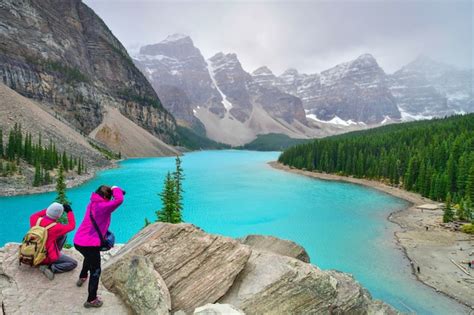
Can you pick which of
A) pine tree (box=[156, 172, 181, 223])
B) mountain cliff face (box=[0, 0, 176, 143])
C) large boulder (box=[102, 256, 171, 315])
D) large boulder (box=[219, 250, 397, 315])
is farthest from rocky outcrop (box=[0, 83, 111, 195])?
large boulder (box=[219, 250, 397, 315])

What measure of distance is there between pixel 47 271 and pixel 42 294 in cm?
70

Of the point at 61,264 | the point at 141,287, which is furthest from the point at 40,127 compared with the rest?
the point at 141,287

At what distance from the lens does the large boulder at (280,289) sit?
905 cm

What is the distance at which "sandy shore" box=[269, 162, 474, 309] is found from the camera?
75.3 feet

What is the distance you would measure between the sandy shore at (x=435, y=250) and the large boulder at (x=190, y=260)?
19.1 meters

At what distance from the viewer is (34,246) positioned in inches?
343

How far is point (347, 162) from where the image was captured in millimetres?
93500

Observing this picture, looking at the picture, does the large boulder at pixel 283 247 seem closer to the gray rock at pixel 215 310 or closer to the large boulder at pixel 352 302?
the large boulder at pixel 352 302

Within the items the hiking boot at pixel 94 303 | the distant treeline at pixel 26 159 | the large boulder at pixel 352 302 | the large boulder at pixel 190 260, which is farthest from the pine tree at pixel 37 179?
the large boulder at pixel 352 302

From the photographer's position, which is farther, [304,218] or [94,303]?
[304,218]

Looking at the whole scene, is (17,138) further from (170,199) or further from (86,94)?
(86,94)

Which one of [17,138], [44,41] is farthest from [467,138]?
[44,41]

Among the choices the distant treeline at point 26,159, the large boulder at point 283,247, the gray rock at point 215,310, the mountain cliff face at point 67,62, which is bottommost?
the distant treeline at point 26,159

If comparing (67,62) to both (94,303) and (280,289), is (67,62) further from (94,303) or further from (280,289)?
(280,289)
